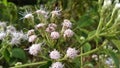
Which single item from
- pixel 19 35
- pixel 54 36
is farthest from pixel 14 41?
pixel 54 36

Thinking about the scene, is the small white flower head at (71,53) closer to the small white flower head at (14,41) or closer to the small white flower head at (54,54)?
the small white flower head at (54,54)

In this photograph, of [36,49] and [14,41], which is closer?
[36,49]

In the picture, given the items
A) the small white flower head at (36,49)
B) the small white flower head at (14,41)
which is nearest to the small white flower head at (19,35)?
the small white flower head at (14,41)

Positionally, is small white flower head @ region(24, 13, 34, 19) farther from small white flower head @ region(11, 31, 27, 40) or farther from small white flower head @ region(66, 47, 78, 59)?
small white flower head @ region(66, 47, 78, 59)

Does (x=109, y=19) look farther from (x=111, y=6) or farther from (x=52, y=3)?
(x=52, y=3)

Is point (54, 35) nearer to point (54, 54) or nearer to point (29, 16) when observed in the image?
point (54, 54)

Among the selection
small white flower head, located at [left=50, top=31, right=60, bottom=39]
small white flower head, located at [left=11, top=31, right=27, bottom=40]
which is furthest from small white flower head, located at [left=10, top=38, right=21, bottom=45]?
small white flower head, located at [left=50, top=31, right=60, bottom=39]

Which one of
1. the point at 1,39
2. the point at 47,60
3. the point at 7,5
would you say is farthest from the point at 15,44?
the point at 7,5

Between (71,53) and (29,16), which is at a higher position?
(29,16)

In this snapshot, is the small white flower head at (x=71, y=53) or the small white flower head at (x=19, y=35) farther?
the small white flower head at (x=19, y=35)

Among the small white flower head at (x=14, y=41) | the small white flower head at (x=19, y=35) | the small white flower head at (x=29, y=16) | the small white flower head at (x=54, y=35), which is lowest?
the small white flower head at (x=54, y=35)

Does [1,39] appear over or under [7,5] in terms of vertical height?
under
